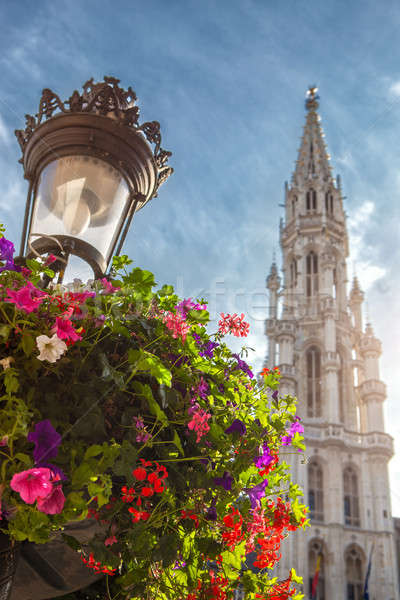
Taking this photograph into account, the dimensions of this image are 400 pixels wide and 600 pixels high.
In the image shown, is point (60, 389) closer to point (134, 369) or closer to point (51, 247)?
point (134, 369)

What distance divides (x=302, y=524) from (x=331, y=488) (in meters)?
33.5

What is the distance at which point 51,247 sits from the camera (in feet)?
9.51

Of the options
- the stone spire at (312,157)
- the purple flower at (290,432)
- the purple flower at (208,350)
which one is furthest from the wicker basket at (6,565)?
the stone spire at (312,157)

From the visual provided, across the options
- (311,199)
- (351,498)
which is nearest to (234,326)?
(351,498)

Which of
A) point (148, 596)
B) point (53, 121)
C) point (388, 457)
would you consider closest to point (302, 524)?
point (148, 596)

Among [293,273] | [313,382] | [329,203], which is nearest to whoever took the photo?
[313,382]

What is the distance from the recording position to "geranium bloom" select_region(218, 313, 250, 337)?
7.79 feet

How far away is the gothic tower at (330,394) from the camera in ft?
102

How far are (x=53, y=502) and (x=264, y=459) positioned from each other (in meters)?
0.96

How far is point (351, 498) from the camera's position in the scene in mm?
33906

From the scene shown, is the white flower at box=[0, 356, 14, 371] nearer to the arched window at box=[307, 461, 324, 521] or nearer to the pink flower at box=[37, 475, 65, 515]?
the pink flower at box=[37, 475, 65, 515]

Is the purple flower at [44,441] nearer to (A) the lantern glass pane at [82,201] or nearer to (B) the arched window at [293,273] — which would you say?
(A) the lantern glass pane at [82,201]

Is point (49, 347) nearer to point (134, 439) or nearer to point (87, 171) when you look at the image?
point (134, 439)

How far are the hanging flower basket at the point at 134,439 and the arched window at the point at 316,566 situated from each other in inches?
1231
